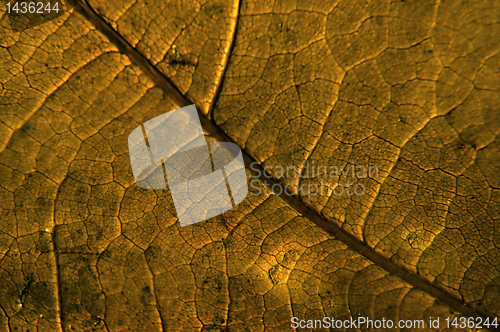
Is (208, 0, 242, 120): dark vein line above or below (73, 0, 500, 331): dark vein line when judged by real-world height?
above

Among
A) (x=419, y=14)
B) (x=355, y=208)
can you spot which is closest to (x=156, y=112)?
(x=355, y=208)

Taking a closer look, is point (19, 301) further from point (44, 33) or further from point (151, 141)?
point (44, 33)

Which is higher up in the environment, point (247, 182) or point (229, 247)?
point (247, 182)

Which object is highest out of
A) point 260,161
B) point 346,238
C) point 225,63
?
point 225,63

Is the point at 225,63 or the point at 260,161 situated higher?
the point at 225,63

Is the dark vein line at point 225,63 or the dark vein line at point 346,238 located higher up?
the dark vein line at point 225,63

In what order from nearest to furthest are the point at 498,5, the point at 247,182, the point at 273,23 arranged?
the point at 498,5 < the point at 273,23 < the point at 247,182

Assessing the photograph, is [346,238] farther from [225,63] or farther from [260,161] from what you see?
[225,63]

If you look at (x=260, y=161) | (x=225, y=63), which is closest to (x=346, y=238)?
(x=260, y=161)
